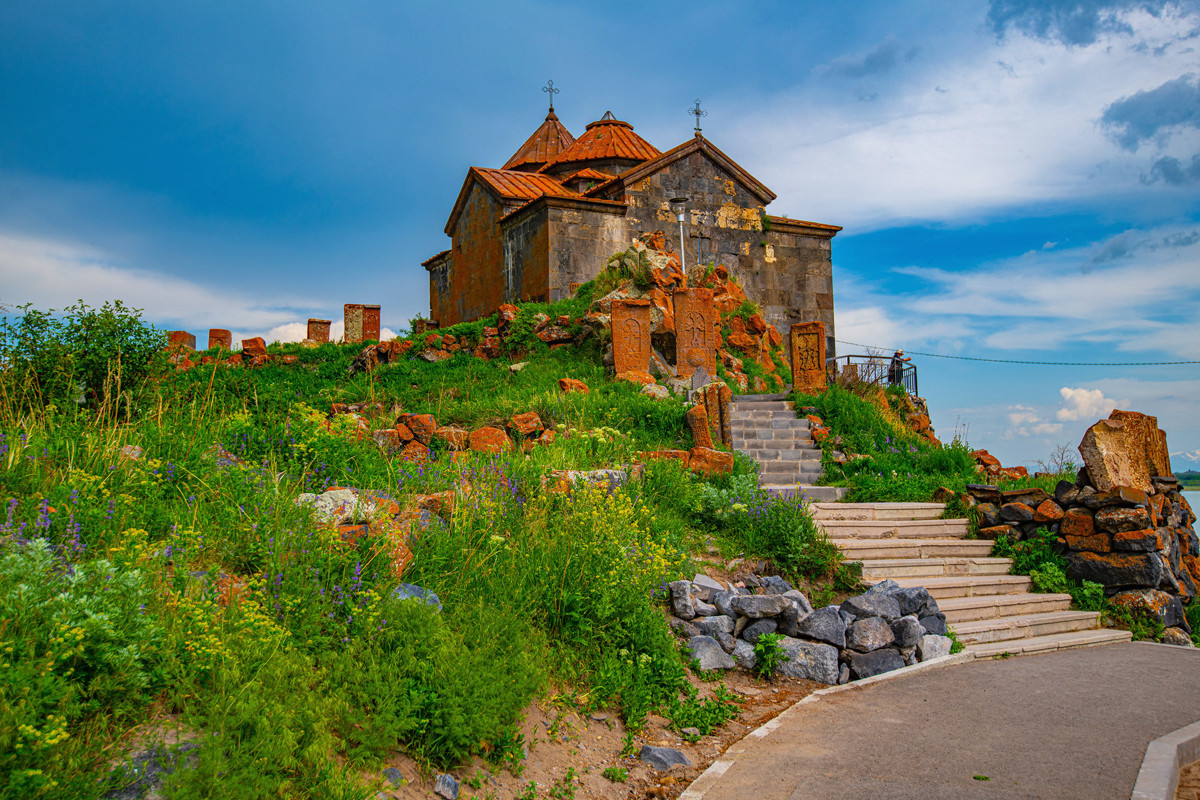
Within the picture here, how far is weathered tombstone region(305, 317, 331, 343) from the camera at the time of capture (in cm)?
2080

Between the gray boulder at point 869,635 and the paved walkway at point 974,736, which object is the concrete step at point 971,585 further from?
the gray boulder at point 869,635

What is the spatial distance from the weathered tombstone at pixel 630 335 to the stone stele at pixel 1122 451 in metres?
7.75

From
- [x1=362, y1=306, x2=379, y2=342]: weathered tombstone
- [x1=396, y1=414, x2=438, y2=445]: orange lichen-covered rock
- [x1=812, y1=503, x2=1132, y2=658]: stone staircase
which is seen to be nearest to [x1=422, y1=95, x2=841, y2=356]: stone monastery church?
[x1=362, y1=306, x2=379, y2=342]: weathered tombstone

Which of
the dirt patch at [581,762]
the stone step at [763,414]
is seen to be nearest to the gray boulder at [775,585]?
the dirt patch at [581,762]

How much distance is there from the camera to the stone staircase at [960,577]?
727cm

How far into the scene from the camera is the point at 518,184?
77.3 ft

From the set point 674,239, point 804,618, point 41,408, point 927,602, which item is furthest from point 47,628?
point 674,239

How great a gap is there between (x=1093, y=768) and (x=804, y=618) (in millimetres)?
2312

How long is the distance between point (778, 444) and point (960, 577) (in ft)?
15.5

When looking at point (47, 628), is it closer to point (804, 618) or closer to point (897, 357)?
point (804, 618)

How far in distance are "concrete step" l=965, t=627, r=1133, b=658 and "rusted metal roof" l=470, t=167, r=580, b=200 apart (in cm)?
1778

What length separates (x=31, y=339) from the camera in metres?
7.41

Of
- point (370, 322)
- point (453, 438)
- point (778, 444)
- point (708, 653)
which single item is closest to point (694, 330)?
point (778, 444)

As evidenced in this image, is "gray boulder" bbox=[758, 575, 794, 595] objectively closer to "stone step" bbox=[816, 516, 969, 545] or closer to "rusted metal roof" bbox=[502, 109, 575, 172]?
"stone step" bbox=[816, 516, 969, 545]
